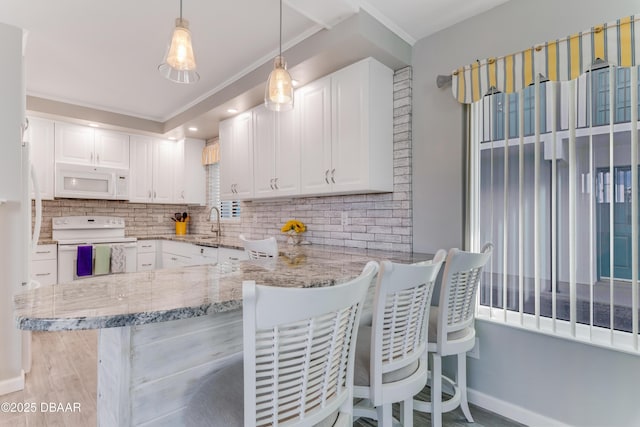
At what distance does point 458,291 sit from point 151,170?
15.1 ft

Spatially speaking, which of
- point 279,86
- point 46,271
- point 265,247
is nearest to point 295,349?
point 265,247

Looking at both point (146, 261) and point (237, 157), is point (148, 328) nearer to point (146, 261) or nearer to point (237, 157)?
point (237, 157)

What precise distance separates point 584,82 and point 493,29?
68 centimetres

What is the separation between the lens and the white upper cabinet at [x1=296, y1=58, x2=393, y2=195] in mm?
2414

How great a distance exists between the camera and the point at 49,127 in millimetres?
3949

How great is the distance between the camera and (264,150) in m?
3.33

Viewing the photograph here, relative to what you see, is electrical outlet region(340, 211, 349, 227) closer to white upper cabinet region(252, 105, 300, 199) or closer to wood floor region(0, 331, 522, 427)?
white upper cabinet region(252, 105, 300, 199)

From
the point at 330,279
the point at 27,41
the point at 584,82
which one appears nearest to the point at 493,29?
the point at 584,82

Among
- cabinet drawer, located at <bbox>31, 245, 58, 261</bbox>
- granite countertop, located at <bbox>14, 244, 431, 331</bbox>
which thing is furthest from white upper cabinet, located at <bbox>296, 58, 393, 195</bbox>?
cabinet drawer, located at <bbox>31, 245, 58, 261</bbox>

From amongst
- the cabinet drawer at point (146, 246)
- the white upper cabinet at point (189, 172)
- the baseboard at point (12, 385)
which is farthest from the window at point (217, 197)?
the baseboard at point (12, 385)

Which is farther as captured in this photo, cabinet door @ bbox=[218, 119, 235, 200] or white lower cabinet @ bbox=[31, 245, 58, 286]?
cabinet door @ bbox=[218, 119, 235, 200]

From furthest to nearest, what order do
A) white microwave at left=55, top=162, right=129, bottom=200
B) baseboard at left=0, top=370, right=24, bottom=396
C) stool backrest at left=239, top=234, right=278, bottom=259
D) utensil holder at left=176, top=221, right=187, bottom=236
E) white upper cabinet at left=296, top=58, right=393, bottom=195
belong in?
utensil holder at left=176, top=221, right=187, bottom=236 < white microwave at left=55, top=162, right=129, bottom=200 < white upper cabinet at left=296, top=58, right=393, bottom=195 < baseboard at left=0, top=370, right=24, bottom=396 < stool backrest at left=239, top=234, right=278, bottom=259

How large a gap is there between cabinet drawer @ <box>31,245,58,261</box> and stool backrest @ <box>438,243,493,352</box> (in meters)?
4.40

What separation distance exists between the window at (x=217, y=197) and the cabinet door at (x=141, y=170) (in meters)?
0.83
